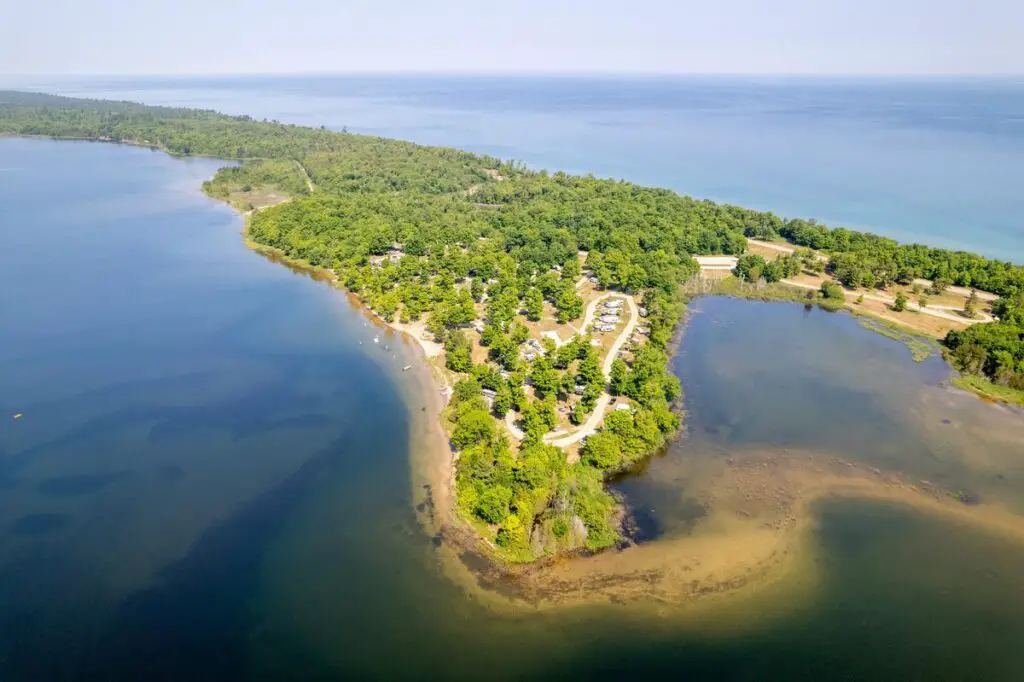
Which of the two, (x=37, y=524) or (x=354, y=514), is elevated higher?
(x=37, y=524)

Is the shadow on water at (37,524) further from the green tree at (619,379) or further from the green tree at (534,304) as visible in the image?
the green tree at (534,304)

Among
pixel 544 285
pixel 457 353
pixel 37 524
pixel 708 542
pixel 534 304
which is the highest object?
pixel 544 285

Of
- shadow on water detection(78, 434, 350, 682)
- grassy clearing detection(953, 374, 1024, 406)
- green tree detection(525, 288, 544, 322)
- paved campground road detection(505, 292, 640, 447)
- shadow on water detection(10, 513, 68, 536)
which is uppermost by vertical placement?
green tree detection(525, 288, 544, 322)

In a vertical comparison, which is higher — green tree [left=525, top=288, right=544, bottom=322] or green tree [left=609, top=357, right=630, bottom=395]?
green tree [left=525, top=288, right=544, bottom=322]

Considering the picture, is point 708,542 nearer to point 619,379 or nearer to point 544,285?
point 619,379

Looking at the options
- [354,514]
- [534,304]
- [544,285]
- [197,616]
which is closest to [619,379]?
[534,304]

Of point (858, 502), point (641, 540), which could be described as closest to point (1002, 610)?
point (858, 502)

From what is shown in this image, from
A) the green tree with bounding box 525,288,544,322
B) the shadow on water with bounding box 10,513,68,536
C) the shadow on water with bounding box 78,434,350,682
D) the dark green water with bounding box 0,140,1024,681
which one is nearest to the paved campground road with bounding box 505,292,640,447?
the green tree with bounding box 525,288,544,322

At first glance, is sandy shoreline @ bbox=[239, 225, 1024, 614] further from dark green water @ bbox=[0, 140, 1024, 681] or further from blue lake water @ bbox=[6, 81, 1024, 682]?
dark green water @ bbox=[0, 140, 1024, 681]
